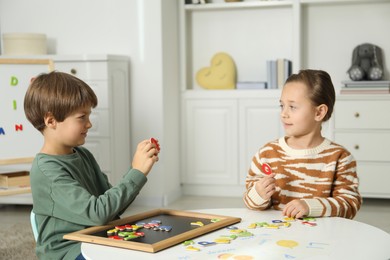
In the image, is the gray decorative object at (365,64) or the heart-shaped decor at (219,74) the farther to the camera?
the heart-shaped decor at (219,74)

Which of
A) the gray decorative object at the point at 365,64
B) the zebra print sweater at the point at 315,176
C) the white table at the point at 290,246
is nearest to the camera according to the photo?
the white table at the point at 290,246

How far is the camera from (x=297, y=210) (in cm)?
148

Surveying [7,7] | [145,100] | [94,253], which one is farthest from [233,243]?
[7,7]

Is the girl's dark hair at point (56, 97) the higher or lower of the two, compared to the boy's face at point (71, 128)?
higher

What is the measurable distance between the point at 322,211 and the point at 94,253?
2.10 ft

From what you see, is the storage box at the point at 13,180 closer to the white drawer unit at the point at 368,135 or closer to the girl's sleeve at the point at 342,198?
the white drawer unit at the point at 368,135

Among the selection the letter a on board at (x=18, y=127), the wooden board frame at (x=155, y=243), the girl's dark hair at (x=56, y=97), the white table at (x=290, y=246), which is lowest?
the white table at (x=290, y=246)

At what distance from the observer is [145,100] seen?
3.95 meters

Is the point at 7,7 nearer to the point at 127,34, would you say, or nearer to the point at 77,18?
the point at 77,18

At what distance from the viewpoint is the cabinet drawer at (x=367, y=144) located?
3.76 metres

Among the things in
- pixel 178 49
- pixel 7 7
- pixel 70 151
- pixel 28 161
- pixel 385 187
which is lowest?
pixel 385 187

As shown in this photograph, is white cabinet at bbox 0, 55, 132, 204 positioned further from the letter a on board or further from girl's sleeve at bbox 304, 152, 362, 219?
girl's sleeve at bbox 304, 152, 362, 219

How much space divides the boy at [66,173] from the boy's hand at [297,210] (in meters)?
0.36

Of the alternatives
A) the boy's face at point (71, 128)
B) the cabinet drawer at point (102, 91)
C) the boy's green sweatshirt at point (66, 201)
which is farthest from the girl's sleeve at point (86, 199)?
the cabinet drawer at point (102, 91)
